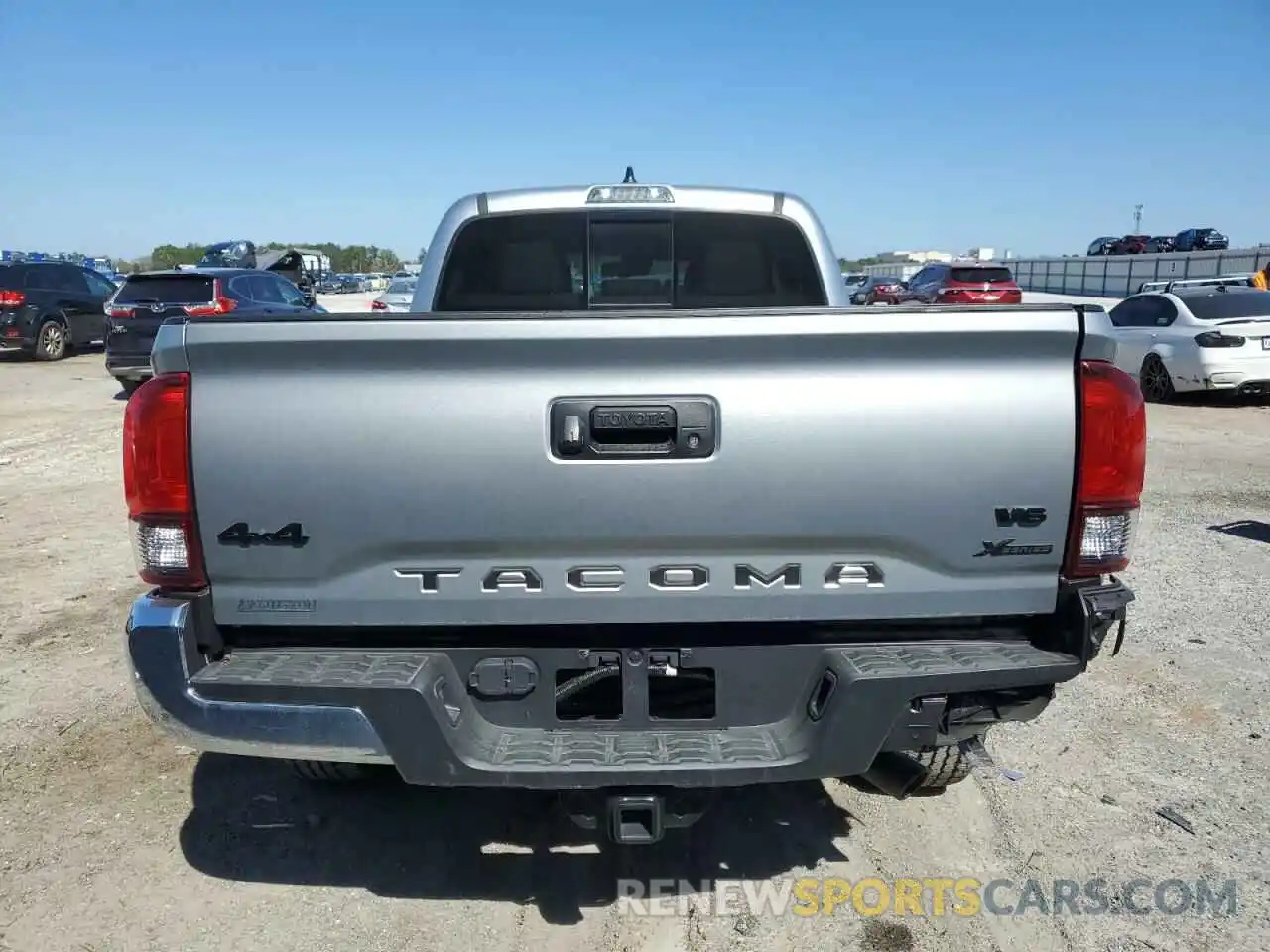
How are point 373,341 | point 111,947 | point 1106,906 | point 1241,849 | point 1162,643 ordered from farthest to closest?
point 1162,643 < point 1241,849 < point 1106,906 < point 111,947 < point 373,341

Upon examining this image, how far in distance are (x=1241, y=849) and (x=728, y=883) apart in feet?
5.65

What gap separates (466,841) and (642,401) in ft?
5.94

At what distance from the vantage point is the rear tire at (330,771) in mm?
3084

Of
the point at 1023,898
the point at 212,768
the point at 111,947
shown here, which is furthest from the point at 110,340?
the point at 1023,898

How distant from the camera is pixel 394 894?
3078mm

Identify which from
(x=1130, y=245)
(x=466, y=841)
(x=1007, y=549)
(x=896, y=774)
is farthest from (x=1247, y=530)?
(x=1130, y=245)

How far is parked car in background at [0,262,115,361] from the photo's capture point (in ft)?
63.4

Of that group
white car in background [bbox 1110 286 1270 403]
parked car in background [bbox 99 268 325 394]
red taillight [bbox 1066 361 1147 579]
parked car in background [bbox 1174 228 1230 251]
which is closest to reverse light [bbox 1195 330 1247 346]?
white car in background [bbox 1110 286 1270 403]

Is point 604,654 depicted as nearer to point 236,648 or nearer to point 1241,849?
point 236,648

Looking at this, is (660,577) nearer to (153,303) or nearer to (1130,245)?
(153,303)

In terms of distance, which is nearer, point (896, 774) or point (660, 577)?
point (660, 577)

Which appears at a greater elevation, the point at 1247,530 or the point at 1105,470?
the point at 1105,470

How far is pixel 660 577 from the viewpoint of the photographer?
8.23 ft

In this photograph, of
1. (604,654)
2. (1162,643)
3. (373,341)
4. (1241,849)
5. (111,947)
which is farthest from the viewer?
(1162,643)
